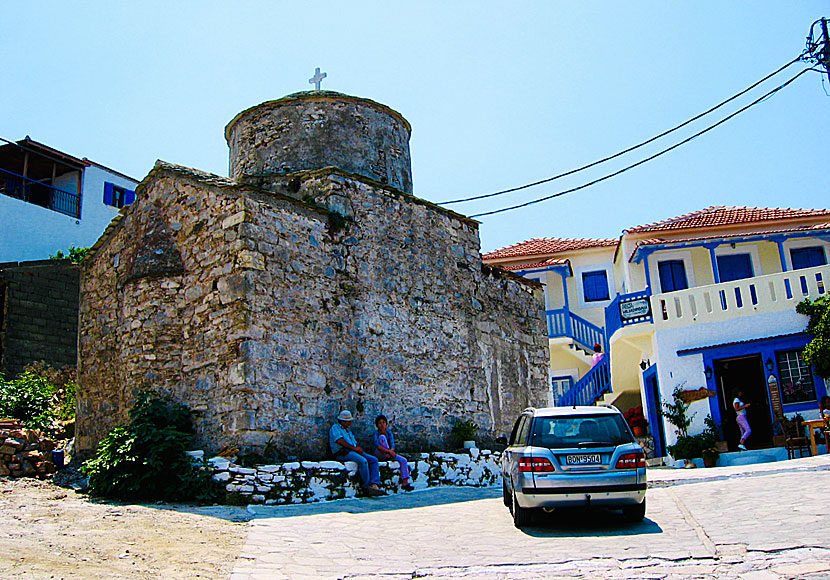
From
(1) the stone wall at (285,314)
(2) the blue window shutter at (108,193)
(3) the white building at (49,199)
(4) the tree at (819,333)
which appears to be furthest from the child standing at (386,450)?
(2) the blue window shutter at (108,193)

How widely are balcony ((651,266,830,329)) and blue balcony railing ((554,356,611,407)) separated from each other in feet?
11.7

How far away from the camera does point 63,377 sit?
58.0 feet

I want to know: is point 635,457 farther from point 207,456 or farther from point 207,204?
point 207,204

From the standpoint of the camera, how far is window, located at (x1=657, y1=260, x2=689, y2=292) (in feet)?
84.3

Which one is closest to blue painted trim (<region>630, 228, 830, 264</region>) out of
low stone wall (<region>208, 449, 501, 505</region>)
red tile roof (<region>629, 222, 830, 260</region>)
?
red tile roof (<region>629, 222, 830, 260</region>)

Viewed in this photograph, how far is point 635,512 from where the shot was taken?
8.41m

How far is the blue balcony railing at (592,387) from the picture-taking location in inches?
876

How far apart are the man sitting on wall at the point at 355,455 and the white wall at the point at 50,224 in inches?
754

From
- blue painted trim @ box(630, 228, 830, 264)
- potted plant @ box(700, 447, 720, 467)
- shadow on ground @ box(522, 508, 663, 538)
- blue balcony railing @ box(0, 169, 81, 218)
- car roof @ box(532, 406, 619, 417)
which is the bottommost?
shadow on ground @ box(522, 508, 663, 538)

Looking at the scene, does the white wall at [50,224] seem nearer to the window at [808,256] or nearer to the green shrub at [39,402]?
the green shrub at [39,402]

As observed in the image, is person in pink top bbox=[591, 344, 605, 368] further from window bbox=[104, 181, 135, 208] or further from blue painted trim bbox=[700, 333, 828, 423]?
window bbox=[104, 181, 135, 208]

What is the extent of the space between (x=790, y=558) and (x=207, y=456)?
7.40 metres

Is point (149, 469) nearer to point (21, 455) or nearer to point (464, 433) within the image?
point (21, 455)

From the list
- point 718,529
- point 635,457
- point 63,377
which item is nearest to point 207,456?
point 635,457
